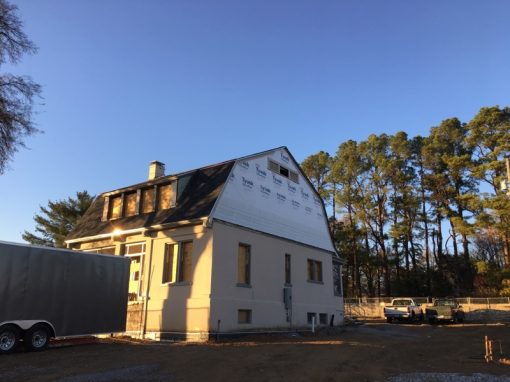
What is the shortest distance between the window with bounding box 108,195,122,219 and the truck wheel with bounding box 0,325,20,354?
9.47 m

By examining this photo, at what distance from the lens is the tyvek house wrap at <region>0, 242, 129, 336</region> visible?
1281 centimetres

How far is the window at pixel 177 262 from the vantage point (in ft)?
58.5

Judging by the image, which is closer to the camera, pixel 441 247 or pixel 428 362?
pixel 428 362

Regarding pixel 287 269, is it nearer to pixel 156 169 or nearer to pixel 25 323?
pixel 156 169

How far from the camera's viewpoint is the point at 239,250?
18.9 m

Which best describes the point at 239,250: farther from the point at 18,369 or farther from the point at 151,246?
the point at 18,369

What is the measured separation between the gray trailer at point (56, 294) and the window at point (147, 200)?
15.5 ft

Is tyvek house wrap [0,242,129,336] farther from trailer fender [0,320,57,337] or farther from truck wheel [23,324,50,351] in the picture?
truck wheel [23,324,50,351]

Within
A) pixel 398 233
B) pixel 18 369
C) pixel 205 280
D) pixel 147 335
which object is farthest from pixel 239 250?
pixel 398 233

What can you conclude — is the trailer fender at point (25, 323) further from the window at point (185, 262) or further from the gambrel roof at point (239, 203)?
the gambrel roof at point (239, 203)

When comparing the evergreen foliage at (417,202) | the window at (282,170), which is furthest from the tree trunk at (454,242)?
the window at (282,170)

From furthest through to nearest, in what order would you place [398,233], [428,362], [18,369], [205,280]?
1. [398,233]
2. [205,280]
3. [428,362]
4. [18,369]

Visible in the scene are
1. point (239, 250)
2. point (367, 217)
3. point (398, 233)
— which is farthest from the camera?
point (367, 217)

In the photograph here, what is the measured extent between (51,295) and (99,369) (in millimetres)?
4529
